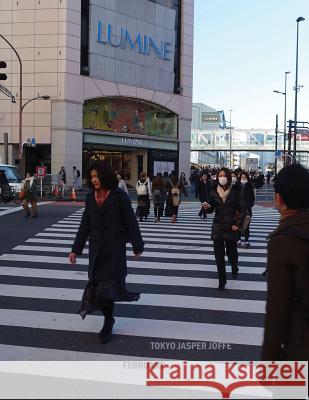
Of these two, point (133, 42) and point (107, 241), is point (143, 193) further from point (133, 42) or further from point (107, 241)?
point (133, 42)

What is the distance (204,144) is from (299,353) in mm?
82232

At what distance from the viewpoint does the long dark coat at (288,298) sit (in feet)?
9.29

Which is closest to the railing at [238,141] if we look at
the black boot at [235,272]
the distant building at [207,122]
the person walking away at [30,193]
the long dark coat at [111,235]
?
the distant building at [207,122]

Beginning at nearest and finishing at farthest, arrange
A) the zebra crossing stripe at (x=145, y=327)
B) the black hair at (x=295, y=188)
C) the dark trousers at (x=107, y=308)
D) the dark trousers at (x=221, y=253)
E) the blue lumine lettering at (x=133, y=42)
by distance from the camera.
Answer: the black hair at (x=295, y=188), the dark trousers at (x=107, y=308), the zebra crossing stripe at (x=145, y=327), the dark trousers at (x=221, y=253), the blue lumine lettering at (x=133, y=42)

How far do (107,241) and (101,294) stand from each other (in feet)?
1.72

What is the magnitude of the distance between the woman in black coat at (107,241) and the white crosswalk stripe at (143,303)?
1.39 feet

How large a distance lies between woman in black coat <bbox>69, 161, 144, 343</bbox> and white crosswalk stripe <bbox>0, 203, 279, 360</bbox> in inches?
16.7

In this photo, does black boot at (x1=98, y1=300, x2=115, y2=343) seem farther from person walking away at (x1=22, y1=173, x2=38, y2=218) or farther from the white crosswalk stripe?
person walking away at (x1=22, y1=173, x2=38, y2=218)

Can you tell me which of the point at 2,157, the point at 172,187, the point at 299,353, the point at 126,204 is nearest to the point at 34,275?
the point at 126,204

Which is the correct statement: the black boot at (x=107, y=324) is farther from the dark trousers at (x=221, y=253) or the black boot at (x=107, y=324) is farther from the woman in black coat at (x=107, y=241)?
the dark trousers at (x=221, y=253)

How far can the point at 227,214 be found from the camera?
8.27 m

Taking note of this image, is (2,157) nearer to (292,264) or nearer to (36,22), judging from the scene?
(36,22)

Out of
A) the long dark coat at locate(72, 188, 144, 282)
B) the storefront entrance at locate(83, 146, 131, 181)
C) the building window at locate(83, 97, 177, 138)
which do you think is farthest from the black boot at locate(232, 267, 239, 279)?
the storefront entrance at locate(83, 146, 131, 181)

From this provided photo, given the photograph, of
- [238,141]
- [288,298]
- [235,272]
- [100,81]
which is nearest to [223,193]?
[235,272]
